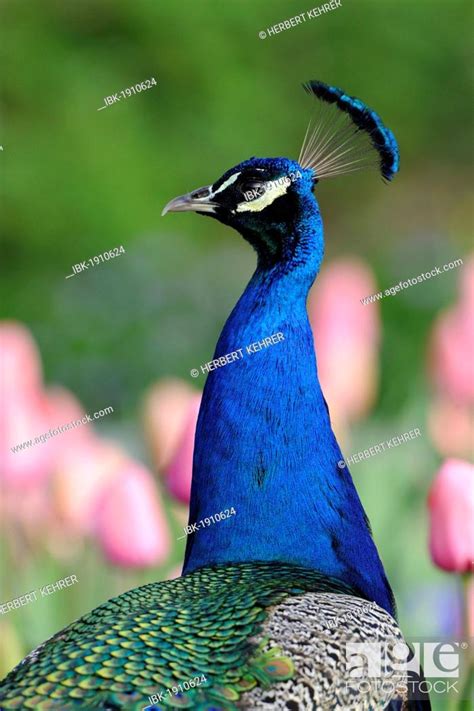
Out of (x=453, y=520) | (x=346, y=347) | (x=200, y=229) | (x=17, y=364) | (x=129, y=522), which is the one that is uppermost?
(x=200, y=229)

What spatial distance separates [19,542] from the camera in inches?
78.6

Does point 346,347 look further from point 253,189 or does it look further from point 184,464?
point 253,189

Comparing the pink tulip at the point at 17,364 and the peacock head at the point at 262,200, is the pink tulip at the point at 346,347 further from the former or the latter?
the peacock head at the point at 262,200

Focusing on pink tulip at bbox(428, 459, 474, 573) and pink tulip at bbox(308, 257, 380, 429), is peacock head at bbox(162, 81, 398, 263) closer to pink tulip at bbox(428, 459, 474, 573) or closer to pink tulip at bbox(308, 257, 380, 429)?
pink tulip at bbox(428, 459, 474, 573)

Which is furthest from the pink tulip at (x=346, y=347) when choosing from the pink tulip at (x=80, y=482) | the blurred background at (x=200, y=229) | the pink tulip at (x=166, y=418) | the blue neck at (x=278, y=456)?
the blue neck at (x=278, y=456)

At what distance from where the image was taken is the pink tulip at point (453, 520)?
1.45m

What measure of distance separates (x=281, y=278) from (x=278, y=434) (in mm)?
188

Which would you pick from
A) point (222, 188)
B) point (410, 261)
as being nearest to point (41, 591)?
point (222, 188)

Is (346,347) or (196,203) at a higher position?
(196,203)

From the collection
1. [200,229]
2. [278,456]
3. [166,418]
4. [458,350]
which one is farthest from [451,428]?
[200,229]

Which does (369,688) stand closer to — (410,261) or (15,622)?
(15,622)

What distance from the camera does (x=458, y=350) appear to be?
2010 millimetres

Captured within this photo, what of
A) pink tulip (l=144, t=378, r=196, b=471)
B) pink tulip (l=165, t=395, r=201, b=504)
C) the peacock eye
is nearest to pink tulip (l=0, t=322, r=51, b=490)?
pink tulip (l=144, t=378, r=196, b=471)

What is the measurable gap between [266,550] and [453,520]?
0.22 metres
